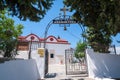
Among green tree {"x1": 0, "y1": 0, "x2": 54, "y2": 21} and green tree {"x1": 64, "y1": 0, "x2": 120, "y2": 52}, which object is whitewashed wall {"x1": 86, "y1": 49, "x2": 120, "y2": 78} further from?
green tree {"x1": 0, "y1": 0, "x2": 54, "y2": 21}

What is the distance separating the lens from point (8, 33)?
20.9 metres

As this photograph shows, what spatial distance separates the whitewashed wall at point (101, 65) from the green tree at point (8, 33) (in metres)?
5.45

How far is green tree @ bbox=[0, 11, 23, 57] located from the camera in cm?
1409

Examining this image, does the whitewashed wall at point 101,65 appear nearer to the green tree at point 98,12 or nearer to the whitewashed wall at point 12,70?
the green tree at point 98,12

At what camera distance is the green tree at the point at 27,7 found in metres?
8.75

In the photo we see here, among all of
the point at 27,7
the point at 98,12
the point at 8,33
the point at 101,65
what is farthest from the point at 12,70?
the point at 8,33

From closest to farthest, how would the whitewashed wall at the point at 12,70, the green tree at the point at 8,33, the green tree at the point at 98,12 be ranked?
the whitewashed wall at the point at 12,70
the green tree at the point at 98,12
the green tree at the point at 8,33

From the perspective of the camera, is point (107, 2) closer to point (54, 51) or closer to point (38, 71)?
point (38, 71)

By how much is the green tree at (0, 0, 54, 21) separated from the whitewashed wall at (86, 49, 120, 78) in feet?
19.5

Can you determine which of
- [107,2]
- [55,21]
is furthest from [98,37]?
[107,2]

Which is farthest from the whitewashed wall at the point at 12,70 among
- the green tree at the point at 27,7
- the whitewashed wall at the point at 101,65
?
the whitewashed wall at the point at 101,65

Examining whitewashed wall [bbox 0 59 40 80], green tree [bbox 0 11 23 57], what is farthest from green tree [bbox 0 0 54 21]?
green tree [bbox 0 11 23 57]

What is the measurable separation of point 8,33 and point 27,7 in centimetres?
1264

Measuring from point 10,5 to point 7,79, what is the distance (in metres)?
3.24
